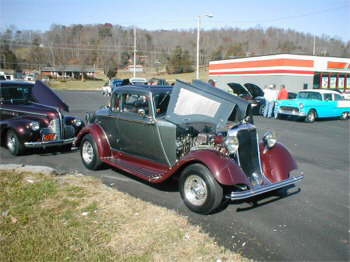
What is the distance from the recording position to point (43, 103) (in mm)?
8398

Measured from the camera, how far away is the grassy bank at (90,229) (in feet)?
11.0

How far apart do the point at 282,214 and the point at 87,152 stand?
4.26 m

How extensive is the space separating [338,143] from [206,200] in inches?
305

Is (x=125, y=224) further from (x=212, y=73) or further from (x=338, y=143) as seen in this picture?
(x=212, y=73)

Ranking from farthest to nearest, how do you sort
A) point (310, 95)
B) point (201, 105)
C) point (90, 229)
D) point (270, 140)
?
point (310, 95) → point (270, 140) → point (201, 105) → point (90, 229)

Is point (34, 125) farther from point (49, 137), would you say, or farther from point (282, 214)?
point (282, 214)

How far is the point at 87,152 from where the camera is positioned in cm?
682

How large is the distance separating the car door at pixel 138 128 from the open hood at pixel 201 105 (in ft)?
1.46

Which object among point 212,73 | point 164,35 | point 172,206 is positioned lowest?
point 172,206

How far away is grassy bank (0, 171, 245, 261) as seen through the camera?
337 centimetres

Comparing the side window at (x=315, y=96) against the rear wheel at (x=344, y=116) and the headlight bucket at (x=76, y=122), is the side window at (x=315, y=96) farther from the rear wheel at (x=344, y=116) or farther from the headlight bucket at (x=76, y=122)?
the headlight bucket at (x=76, y=122)

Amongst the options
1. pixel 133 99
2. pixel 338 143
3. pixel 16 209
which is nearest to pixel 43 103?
pixel 133 99

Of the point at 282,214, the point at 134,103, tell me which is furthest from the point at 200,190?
the point at 134,103

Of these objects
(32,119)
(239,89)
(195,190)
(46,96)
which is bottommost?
(195,190)
